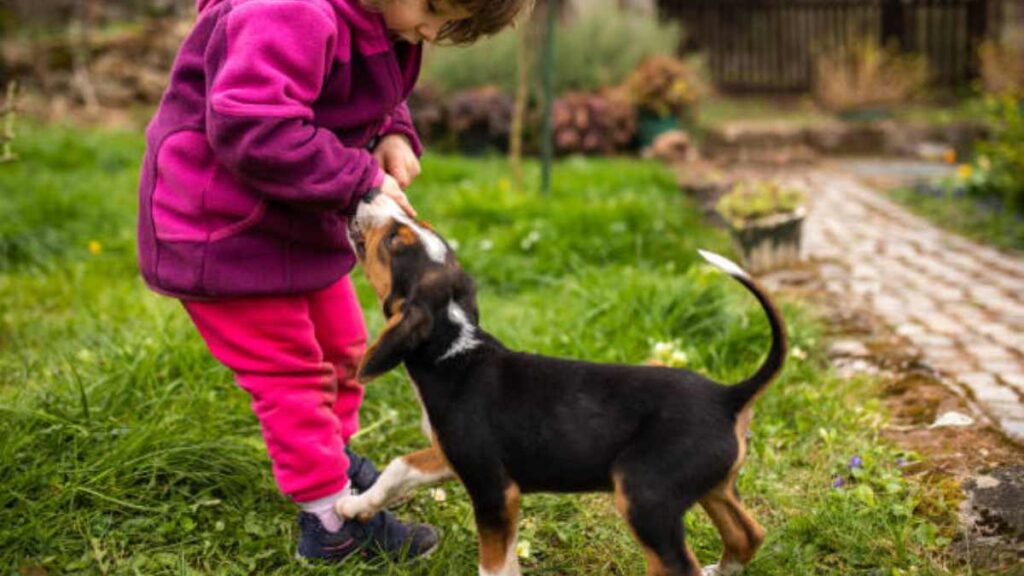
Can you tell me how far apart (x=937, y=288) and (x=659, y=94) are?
5751mm

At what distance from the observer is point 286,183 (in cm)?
240

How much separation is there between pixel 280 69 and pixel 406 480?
Answer: 3.28 ft

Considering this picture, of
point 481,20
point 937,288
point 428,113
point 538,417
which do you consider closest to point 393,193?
point 481,20

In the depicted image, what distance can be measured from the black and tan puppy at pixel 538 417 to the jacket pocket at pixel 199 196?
295 millimetres

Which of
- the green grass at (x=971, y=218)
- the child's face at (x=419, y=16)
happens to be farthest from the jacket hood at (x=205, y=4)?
the green grass at (x=971, y=218)

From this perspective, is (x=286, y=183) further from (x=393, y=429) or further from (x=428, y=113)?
(x=428, y=113)

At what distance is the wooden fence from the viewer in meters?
14.2

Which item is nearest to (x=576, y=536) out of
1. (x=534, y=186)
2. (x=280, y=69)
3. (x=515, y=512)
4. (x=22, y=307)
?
(x=515, y=512)

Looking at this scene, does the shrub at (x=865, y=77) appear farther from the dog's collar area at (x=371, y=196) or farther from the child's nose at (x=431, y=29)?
the dog's collar area at (x=371, y=196)

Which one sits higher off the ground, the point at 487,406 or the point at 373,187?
the point at 373,187

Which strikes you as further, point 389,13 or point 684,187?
point 684,187

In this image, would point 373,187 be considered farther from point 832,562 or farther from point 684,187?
point 684,187

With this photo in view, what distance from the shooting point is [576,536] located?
2.93 m

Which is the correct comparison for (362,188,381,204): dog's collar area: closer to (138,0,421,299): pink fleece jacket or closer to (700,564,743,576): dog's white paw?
(138,0,421,299): pink fleece jacket
